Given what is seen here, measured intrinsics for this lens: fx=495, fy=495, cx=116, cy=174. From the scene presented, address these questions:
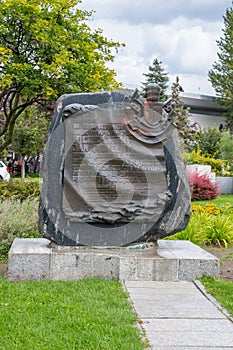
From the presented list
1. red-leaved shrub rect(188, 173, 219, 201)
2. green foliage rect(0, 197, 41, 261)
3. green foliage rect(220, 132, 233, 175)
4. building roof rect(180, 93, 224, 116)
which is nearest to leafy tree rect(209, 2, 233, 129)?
building roof rect(180, 93, 224, 116)

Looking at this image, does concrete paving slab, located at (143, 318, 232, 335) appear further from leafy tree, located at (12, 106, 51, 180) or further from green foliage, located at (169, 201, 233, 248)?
leafy tree, located at (12, 106, 51, 180)

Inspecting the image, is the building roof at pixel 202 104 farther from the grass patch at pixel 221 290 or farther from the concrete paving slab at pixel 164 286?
the concrete paving slab at pixel 164 286

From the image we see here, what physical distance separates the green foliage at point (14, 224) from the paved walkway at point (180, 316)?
2951 mm

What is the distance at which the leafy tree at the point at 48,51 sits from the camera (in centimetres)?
1425

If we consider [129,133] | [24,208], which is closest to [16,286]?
[129,133]

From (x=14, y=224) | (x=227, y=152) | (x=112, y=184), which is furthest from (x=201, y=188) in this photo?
(x=112, y=184)

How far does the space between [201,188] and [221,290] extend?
1331cm

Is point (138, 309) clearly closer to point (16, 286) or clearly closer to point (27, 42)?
point (16, 286)

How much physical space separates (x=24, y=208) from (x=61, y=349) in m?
6.33

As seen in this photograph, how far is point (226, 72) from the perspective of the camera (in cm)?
4784

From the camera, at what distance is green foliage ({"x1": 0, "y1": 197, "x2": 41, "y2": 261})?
8750 millimetres

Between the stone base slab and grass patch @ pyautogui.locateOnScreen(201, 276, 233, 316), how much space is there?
0.19 metres

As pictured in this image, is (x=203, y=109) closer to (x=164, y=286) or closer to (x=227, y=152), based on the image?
(x=227, y=152)

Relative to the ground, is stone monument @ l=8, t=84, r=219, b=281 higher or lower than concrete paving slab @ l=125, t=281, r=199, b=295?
higher
